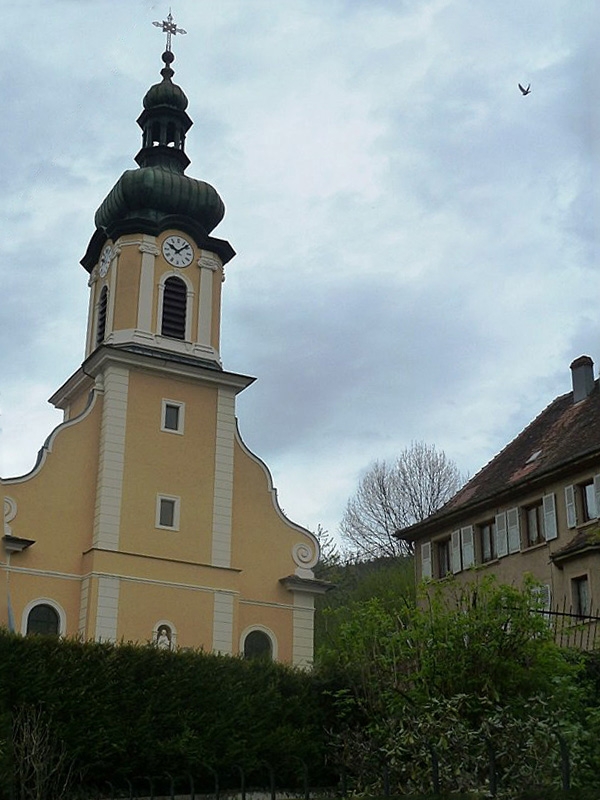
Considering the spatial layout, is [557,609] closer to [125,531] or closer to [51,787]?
[125,531]

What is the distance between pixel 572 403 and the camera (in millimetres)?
33938

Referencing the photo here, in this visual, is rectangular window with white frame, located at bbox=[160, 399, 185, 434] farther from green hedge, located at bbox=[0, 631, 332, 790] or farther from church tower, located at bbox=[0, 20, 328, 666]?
green hedge, located at bbox=[0, 631, 332, 790]

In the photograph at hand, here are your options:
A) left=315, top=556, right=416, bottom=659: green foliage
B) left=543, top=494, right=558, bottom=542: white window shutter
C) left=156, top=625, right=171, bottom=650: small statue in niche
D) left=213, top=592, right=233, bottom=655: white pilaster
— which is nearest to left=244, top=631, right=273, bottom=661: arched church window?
left=213, top=592, right=233, bottom=655: white pilaster

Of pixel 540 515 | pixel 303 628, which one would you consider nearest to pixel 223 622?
pixel 303 628

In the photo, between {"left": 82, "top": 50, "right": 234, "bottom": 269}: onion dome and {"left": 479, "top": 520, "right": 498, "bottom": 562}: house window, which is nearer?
{"left": 479, "top": 520, "right": 498, "bottom": 562}: house window

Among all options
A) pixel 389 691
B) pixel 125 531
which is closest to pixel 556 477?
pixel 125 531

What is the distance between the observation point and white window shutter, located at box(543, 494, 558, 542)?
29094mm

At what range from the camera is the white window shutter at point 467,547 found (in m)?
32.5

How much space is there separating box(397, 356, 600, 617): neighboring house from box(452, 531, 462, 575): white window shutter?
29mm

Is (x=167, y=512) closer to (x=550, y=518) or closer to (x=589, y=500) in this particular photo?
(x=550, y=518)

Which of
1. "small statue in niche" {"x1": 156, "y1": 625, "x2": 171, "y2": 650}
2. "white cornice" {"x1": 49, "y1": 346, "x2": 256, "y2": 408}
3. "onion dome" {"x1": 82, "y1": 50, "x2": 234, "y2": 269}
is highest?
"onion dome" {"x1": 82, "y1": 50, "x2": 234, "y2": 269}

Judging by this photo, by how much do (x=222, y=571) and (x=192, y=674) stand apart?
37.7 ft

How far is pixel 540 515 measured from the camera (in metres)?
30.2

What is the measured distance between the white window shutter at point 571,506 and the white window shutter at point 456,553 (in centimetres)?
511
